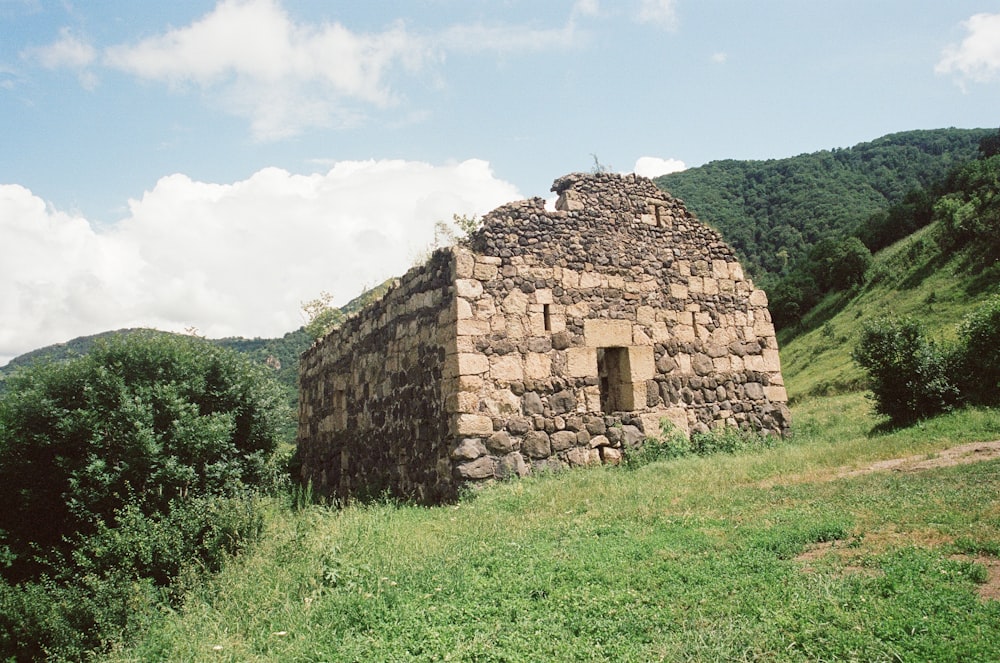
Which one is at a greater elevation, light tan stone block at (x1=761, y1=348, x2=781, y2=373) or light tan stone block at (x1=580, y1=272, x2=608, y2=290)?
light tan stone block at (x1=580, y1=272, x2=608, y2=290)

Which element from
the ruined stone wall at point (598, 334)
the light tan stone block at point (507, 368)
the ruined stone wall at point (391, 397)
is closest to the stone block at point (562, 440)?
the ruined stone wall at point (598, 334)

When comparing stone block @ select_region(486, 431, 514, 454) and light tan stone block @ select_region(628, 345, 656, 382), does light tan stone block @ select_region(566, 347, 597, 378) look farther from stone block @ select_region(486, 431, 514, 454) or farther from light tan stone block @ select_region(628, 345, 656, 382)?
stone block @ select_region(486, 431, 514, 454)

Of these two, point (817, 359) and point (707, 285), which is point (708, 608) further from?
point (817, 359)

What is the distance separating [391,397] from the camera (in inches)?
432

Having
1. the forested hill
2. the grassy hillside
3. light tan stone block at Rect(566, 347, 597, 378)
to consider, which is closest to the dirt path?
light tan stone block at Rect(566, 347, 597, 378)

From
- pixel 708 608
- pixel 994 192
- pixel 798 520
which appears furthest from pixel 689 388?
pixel 994 192

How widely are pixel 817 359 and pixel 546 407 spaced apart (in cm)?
2487

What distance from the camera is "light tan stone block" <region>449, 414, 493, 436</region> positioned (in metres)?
8.87

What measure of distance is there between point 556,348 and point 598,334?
88 centimetres

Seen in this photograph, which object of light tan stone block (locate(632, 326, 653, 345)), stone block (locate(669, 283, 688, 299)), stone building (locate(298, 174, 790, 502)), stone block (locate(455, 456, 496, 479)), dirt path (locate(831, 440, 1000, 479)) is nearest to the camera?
dirt path (locate(831, 440, 1000, 479))

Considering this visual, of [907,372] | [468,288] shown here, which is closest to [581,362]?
[468,288]

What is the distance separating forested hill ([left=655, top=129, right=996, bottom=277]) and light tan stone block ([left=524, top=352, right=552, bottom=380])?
Result: 39.5 metres

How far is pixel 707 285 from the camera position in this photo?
12.0 metres

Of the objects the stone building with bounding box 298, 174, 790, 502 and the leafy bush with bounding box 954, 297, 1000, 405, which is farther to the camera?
the leafy bush with bounding box 954, 297, 1000, 405
